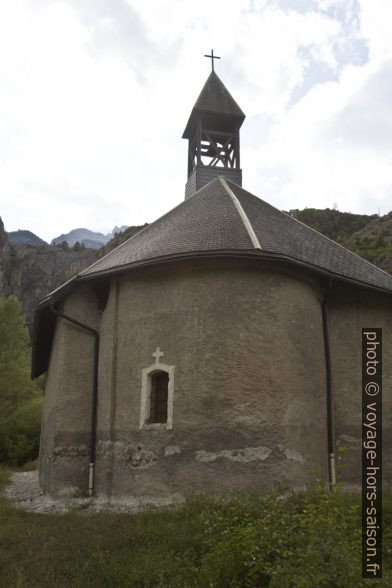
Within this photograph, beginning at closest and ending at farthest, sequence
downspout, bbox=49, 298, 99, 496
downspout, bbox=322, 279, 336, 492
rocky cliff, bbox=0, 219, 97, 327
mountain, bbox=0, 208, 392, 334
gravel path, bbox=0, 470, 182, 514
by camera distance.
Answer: gravel path, bbox=0, 470, 182, 514
downspout, bbox=322, 279, 336, 492
downspout, bbox=49, 298, 99, 496
mountain, bbox=0, 208, 392, 334
rocky cliff, bbox=0, 219, 97, 327

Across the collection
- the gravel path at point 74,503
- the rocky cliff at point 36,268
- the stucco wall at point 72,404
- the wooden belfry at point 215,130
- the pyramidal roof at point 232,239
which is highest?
the rocky cliff at point 36,268

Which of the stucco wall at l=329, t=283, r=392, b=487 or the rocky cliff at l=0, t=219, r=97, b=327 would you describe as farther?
the rocky cliff at l=0, t=219, r=97, b=327

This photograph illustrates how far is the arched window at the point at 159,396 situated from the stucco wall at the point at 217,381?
0.30 metres

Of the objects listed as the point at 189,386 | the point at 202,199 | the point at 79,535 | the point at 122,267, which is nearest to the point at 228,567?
the point at 79,535

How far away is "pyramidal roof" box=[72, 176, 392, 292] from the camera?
11.0 metres

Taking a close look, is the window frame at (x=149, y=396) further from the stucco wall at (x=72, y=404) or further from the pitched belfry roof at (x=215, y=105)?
the pitched belfry roof at (x=215, y=105)

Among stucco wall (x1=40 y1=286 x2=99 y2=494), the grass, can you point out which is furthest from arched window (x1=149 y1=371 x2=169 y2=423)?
the grass

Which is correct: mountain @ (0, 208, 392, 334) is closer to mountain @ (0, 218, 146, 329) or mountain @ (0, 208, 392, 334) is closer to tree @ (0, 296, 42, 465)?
mountain @ (0, 218, 146, 329)

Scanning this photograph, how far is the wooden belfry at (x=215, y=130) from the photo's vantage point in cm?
1872

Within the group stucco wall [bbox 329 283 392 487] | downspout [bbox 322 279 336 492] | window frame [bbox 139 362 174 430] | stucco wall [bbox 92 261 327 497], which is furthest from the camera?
stucco wall [bbox 329 283 392 487]

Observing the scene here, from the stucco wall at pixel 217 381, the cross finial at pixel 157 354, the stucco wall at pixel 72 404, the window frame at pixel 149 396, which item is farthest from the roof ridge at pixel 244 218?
the stucco wall at pixel 72 404

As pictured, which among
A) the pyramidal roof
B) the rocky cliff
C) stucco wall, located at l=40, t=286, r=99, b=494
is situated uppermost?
the rocky cliff

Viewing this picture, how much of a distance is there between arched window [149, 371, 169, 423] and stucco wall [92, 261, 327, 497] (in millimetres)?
303

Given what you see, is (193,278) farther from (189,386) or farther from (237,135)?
(237,135)
